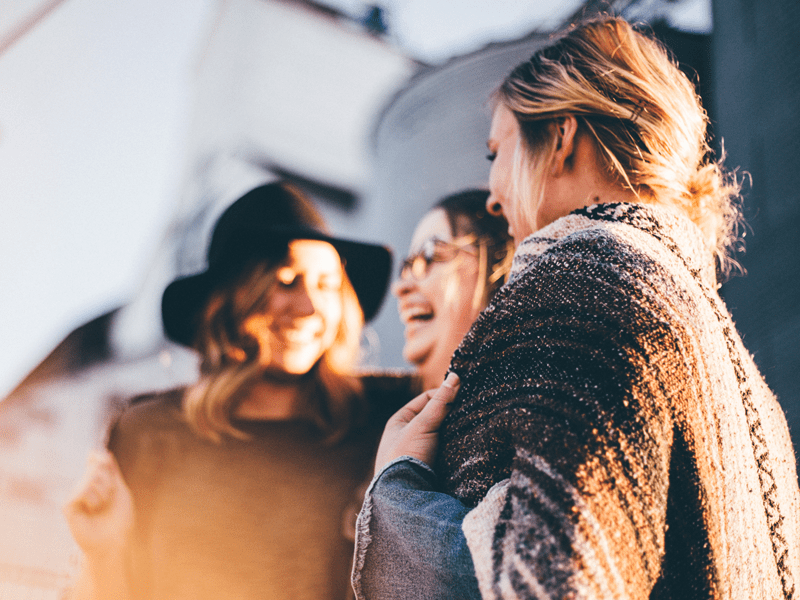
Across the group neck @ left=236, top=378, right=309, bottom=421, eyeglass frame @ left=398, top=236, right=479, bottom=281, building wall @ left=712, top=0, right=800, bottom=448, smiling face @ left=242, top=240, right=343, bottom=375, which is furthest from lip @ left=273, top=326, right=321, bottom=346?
building wall @ left=712, top=0, right=800, bottom=448

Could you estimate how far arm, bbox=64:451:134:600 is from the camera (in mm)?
1348

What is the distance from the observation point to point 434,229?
5.00 ft

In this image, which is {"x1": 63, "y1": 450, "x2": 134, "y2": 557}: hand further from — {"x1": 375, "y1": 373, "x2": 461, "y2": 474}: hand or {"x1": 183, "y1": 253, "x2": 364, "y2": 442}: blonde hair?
{"x1": 375, "y1": 373, "x2": 461, "y2": 474}: hand

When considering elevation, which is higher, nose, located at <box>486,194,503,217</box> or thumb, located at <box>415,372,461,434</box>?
nose, located at <box>486,194,503,217</box>

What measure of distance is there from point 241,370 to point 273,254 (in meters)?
0.33

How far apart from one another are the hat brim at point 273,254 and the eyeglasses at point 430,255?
0.12 m

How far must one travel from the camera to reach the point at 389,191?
2.30 m

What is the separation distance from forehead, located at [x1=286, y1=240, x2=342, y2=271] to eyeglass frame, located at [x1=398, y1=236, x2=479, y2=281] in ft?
0.70

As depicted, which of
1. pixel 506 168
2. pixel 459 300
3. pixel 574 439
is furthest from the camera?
pixel 459 300

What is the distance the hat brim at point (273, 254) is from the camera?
151 centimetres

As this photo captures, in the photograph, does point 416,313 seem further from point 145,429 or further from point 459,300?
point 145,429

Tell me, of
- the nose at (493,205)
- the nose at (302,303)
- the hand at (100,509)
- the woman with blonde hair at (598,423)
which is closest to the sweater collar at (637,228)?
the woman with blonde hair at (598,423)

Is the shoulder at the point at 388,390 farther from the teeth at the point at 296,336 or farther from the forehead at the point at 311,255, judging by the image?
the forehead at the point at 311,255

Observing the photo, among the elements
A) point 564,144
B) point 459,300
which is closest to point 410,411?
point 564,144
